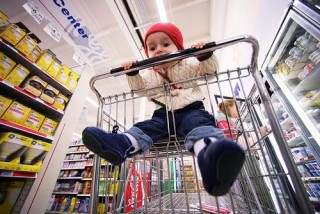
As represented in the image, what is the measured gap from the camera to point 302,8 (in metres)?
1.35

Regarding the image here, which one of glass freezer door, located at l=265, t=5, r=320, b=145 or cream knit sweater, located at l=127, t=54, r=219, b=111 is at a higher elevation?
glass freezer door, located at l=265, t=5, r=320, b=145

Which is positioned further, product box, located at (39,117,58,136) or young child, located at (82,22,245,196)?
product box, located at (39,117,58,136)

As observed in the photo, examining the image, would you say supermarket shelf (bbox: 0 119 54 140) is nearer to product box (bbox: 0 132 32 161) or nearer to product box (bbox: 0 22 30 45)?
product box (bbox: 0 132 32 161)

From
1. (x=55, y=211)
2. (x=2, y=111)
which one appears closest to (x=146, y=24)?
(x=2, y=111)

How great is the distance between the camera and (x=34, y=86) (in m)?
1.89

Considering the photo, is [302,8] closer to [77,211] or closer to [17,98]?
[17,98]

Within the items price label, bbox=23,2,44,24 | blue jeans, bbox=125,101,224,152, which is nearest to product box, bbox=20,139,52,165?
price label, bbox=23,2,44,24

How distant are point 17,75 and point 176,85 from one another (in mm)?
1853

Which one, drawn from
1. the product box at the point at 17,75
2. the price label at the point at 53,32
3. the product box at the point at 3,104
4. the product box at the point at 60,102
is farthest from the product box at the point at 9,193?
the price label at the point at 53,32

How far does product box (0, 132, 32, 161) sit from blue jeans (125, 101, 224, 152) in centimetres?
150

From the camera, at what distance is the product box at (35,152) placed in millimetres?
1742

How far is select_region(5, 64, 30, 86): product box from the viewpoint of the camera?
1.69 m

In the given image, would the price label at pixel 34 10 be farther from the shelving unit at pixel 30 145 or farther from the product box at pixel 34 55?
the shelving unit at pixel 30 145

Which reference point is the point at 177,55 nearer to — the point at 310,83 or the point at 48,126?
the point at 310,83
